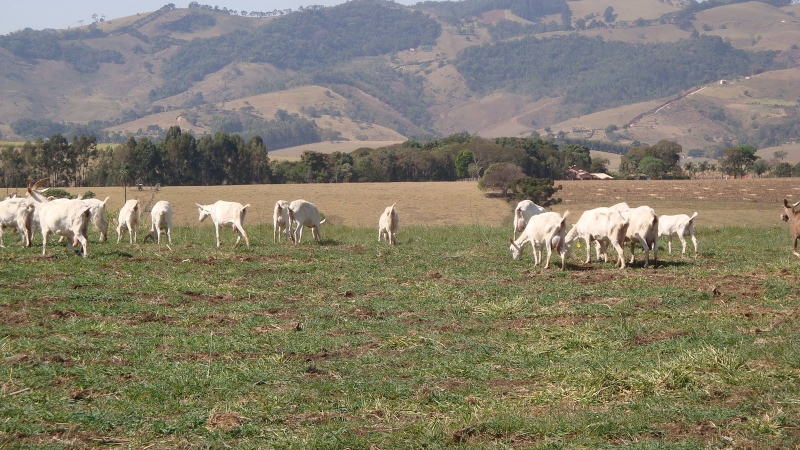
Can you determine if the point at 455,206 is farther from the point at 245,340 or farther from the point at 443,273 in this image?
the point at 245,340

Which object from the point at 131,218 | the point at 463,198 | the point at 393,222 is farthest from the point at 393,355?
the point at 463,198

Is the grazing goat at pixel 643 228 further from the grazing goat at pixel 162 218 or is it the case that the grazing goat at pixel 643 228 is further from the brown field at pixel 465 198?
the brown field at pixel 465 198

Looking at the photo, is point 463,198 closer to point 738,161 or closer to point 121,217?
point 121,217

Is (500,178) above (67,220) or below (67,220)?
above

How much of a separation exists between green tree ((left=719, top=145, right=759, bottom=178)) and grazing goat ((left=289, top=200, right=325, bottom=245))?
102579 millimetres

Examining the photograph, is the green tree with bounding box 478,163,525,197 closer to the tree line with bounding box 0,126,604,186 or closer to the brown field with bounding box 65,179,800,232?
the brown field with bounding box 65,179,800,232

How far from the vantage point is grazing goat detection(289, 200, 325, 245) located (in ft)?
91.7

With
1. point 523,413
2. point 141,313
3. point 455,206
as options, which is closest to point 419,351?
point 523,413

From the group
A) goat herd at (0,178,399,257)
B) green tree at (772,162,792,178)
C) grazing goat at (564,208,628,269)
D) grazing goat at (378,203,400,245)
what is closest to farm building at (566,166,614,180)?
green tree at (772,162,792,178)

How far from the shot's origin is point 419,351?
12.8m

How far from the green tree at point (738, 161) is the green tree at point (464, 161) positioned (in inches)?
1476

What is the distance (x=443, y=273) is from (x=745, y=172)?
369 ft

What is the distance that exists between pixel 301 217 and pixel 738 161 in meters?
104

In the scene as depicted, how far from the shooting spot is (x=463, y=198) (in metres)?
77.1
